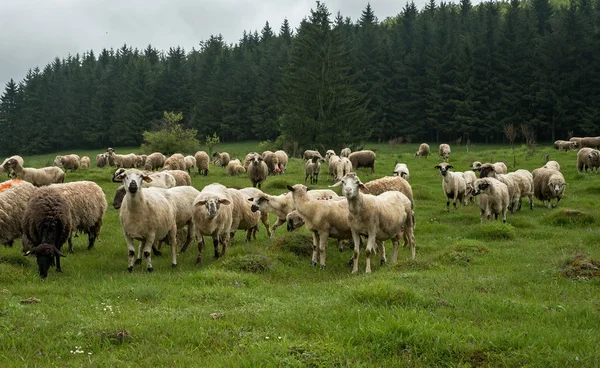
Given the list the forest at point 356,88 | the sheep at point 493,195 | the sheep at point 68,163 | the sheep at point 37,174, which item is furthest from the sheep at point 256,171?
the forest at point 356,88

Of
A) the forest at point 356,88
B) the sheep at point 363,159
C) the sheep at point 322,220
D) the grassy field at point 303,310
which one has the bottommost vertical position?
the grassy field at point 303,310

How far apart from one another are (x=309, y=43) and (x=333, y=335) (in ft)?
168

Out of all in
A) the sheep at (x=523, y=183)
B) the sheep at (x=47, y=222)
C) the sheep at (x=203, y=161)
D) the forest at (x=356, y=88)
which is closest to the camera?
the sheep at (x=47, y=222)

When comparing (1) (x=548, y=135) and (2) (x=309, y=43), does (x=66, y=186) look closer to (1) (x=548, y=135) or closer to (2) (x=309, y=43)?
(2) (x=309, y=43)

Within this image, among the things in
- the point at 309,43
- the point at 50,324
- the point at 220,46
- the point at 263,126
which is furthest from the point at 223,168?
the point at 220,46

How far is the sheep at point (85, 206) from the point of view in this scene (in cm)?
1257

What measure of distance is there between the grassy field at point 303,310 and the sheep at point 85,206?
69cm

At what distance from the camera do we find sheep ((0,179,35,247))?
11.8 metres

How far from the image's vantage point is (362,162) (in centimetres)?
3127

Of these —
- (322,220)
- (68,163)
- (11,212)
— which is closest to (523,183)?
(322,220)

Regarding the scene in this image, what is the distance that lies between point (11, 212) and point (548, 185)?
750 inches

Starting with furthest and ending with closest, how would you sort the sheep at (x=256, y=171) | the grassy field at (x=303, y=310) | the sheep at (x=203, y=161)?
1. the sheep at (x=203, y=161)
2. the sheep at (x=256, y=171)
3. the grassy field at (x=303, y=310)

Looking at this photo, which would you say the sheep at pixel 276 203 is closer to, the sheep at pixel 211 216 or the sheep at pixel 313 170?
the sheep at pixel 211 216

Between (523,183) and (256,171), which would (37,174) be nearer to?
(256,171)
